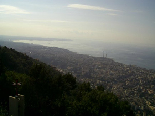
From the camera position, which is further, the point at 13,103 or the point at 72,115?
the point at 72,115

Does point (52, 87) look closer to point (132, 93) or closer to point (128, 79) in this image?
point (132, 93)

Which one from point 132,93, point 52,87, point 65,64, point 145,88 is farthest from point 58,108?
point 65,64

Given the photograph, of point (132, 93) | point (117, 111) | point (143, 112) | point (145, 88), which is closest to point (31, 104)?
point (117, 111)

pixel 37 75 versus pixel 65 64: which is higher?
pixel 37 75

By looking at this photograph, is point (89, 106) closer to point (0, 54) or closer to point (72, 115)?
point (72, 115)

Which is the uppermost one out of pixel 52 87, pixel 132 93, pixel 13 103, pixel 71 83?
pixel 13 103

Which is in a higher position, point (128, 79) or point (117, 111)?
point (117, 111)

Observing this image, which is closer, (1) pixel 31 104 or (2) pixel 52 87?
(1) pixel 31 104

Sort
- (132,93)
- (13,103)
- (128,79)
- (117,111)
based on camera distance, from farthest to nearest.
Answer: (128,79), (132,93), (117,111), (13,103)

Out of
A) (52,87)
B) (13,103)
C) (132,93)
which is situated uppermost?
(13,103)

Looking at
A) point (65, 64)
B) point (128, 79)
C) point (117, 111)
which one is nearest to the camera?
point (117, 111)
